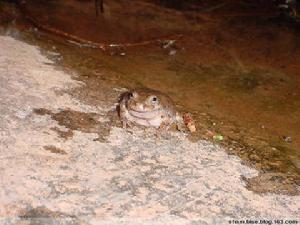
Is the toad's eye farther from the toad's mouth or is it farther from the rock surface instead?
the rock surface

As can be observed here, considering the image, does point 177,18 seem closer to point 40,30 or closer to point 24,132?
point 40,30

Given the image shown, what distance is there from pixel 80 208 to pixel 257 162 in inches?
58.0

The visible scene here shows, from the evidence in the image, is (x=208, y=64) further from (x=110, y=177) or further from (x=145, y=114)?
(x=110, y=177)

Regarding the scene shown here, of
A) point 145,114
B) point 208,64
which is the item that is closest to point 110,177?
point 145,114

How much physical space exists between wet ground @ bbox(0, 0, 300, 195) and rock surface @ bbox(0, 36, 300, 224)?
146mm

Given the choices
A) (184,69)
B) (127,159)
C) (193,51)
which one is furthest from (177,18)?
(127,159)

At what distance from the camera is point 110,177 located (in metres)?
3.06

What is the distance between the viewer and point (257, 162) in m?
3.52

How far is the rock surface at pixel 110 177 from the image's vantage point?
2.73 meters

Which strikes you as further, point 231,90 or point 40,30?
point 40,30

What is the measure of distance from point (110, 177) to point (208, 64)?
2.75 meters

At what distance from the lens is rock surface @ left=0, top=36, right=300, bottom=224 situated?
107 inches

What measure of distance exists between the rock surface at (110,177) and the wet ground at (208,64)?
146 millimetres

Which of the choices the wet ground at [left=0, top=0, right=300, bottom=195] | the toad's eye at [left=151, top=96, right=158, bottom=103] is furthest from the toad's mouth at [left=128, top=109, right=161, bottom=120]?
the wet ground at [left=0, top=0, right=300, bottom=195]
